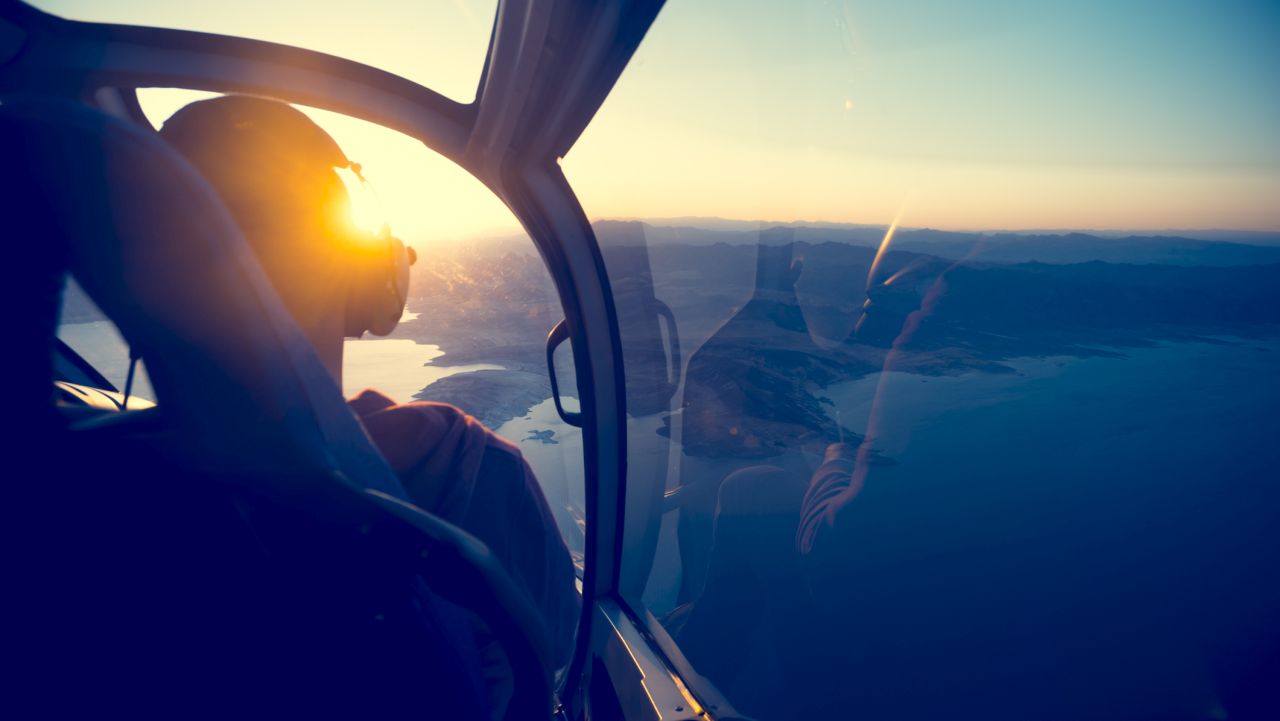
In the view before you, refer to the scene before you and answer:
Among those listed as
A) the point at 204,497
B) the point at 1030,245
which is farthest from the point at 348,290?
the point at 1030,245

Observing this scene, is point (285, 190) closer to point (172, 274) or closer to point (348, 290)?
point (348, 290)

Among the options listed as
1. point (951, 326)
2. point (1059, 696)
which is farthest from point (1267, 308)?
point (1059, 696)

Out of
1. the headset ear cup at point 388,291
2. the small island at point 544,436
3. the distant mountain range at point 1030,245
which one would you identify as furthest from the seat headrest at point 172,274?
the small island at point 544,436

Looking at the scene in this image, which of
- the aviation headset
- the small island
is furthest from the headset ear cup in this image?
the small island

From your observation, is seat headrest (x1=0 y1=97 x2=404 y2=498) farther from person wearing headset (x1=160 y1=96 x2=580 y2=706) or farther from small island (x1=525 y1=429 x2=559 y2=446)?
small island (x1=525 y1=429 x2=559 y2=446)

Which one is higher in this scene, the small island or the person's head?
the person's head

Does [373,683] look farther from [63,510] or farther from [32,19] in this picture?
[32,19]
